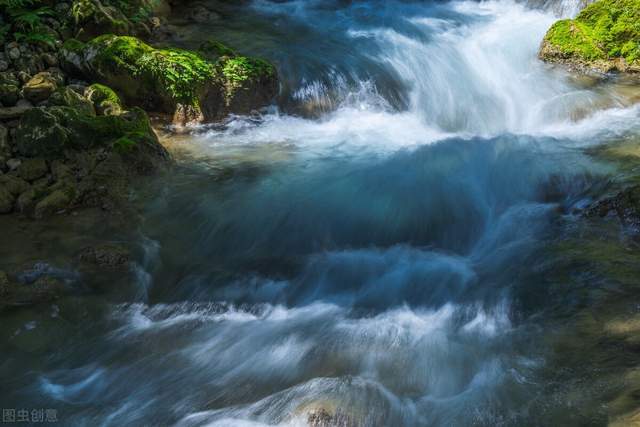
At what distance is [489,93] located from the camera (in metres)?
10.5

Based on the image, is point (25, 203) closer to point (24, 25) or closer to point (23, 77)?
point (23, 77)

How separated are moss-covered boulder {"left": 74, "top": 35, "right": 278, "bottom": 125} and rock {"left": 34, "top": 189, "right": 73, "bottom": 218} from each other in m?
2.84

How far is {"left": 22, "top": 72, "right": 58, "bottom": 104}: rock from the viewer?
7922mm

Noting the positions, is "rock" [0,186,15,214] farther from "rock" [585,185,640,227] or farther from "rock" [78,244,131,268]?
"rock" [585,185,640,227]

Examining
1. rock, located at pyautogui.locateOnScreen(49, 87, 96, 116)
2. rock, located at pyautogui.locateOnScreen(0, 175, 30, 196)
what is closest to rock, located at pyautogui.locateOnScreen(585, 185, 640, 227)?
rock, located at pyautogui.locateOnScreen(0, 175, 30, 196)

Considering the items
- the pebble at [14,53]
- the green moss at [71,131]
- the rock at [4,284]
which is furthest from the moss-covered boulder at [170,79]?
the rock at [4,284]

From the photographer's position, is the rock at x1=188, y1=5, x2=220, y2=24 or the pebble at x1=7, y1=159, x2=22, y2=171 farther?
the rock at x1=188, y1=5, x2=220, y2=24

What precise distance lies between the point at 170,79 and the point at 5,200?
3.45 metres

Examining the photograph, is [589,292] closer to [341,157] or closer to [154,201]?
[341,157]

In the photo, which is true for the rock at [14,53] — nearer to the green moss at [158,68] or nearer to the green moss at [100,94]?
the green moss at [158,68]

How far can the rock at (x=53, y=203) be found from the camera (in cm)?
642

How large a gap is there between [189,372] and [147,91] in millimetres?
5715

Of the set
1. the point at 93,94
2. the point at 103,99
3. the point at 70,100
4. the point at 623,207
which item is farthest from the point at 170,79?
the point at 623,207

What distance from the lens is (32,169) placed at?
22.3 feet
